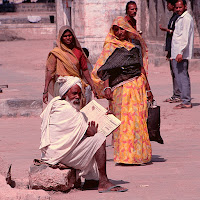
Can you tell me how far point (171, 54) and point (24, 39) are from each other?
24151 millimetres

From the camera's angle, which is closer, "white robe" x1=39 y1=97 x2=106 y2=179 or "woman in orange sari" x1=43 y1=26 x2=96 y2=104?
"white robe" x1=39 y1=97 x2=106 y2=179

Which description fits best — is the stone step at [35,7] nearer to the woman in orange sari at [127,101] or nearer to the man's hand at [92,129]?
the woman in orange sari at [127,101]

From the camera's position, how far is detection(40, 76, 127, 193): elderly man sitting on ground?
5.17 meters

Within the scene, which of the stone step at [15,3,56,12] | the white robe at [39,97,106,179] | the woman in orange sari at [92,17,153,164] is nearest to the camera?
the white robe at [39,97,106,179]

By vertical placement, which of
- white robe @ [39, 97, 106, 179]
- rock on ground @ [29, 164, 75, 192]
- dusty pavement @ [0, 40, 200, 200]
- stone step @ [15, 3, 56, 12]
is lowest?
dusty pavement @ [0, 40, 200, 200]

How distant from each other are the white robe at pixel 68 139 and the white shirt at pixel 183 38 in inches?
220

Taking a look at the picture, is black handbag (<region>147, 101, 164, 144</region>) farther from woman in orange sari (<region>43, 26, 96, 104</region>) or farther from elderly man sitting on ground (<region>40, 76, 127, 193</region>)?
elderly man sitting on ground (<region>40, 76, 127, 193</region>)

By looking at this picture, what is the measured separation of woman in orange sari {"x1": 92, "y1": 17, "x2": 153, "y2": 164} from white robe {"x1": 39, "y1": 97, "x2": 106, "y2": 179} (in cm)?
127

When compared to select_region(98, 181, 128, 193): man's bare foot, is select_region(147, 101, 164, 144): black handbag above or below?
above

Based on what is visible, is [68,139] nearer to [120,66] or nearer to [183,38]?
[120,66]

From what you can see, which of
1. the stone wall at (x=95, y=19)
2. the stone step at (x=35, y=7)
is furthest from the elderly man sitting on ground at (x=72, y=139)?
the stone step at (x=35, y=7)

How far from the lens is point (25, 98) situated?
10.6 m

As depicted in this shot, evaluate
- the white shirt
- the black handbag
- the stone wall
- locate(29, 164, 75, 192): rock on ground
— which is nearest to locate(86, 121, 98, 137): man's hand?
locate(29, 164, 75, 192): rock on ground

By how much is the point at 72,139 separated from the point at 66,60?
2.38m
